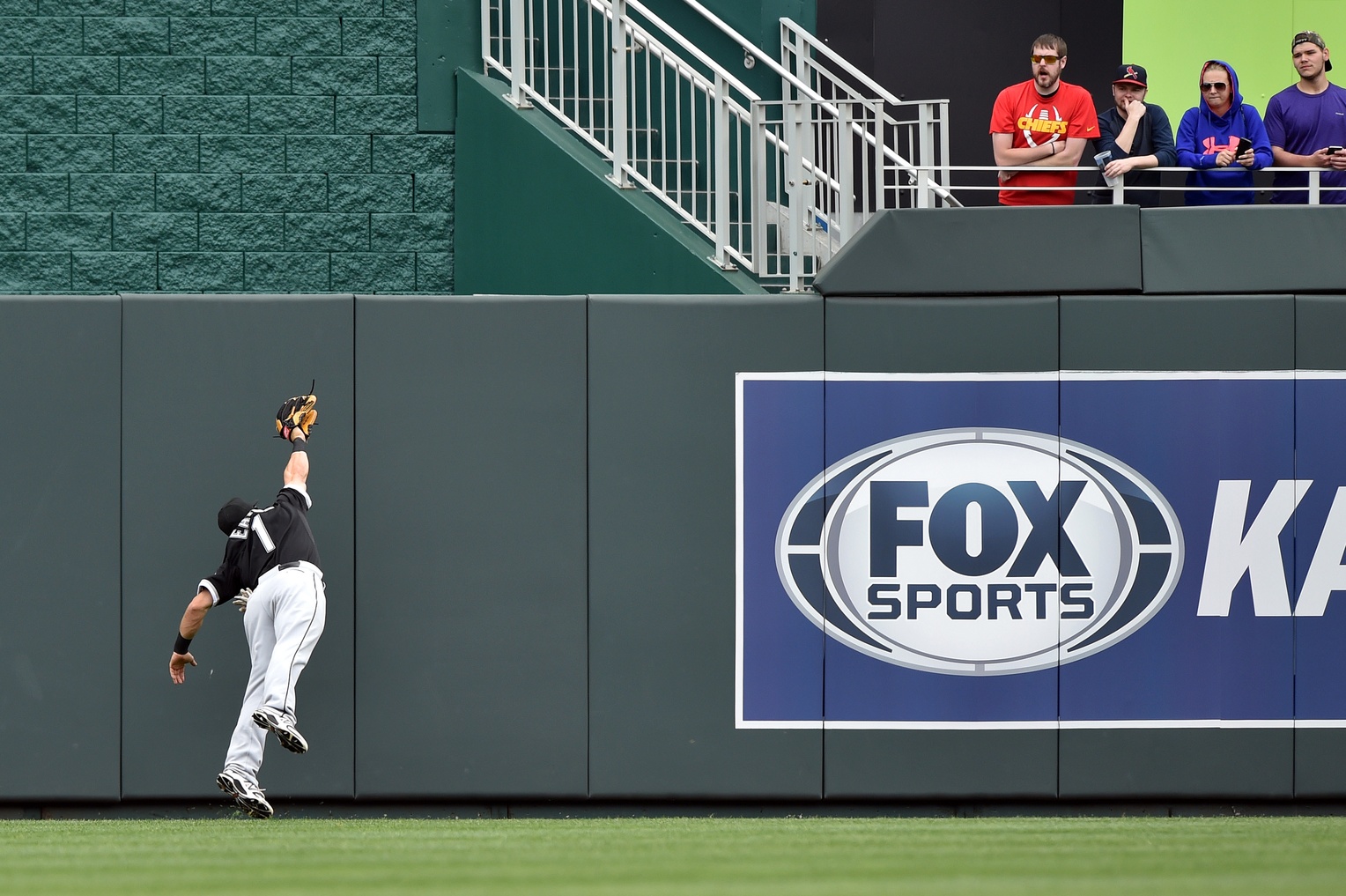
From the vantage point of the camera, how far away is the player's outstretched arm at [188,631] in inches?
336

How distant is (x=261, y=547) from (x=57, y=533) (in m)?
1.30

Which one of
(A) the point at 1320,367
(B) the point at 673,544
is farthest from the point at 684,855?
(A) the point at 1320,367

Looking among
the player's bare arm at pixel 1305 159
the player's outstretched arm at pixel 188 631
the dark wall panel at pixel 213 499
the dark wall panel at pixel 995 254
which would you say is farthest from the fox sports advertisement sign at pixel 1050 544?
the player's outstretched arm at pixel 188 631

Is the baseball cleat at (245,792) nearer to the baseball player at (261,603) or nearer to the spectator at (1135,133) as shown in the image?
the baseball player at (261,603)

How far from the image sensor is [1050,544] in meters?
9.17

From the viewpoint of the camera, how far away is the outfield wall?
9086mm

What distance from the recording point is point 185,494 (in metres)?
9.06

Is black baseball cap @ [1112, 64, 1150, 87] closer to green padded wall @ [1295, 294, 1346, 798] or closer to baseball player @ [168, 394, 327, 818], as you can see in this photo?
green padded wall @ [1295, 294, 1346, 798]

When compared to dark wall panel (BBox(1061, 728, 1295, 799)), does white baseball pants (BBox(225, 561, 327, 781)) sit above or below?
above

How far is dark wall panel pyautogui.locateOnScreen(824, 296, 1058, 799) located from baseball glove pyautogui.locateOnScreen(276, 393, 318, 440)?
2.91m

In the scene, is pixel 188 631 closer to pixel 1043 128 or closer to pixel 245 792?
pixel 245 792

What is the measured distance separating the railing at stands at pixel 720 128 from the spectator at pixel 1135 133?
106 cm

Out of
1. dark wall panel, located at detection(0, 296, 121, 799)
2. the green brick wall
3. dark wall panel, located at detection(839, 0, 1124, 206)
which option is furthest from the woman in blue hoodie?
dark wall panel, located at detection(0, 296, 121, 799)

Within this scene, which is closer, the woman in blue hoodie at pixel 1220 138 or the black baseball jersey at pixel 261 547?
the black baseball jersey at pixel 261 547
